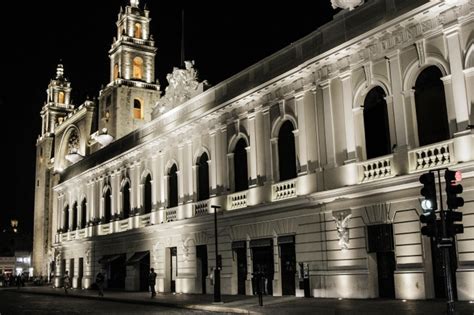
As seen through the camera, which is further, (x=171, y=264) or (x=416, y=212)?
(x=171, y=264)

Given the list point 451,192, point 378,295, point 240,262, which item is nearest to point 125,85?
point 240,262

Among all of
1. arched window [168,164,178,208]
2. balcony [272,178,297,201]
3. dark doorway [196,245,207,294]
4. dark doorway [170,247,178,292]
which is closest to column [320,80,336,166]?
balcony [272,178,297,201]

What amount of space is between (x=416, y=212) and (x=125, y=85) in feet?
141

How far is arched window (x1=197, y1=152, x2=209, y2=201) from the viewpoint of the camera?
34688 mm

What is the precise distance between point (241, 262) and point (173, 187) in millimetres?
9488

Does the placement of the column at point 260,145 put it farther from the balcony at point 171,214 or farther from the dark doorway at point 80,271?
the dark doorway at point 80,271

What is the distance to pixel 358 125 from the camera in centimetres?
2420

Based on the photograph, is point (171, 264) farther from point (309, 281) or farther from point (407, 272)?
point (407, 272)

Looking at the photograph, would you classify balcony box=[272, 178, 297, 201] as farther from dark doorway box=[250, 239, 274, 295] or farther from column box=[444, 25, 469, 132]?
column box=[444, 25, 469, 132]

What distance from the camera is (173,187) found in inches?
1500

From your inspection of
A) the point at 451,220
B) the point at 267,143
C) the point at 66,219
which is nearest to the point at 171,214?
the point at 267,143

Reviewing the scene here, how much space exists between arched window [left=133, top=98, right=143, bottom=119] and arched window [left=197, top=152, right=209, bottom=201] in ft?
86.4

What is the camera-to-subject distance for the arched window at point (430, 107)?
2114 centimetres

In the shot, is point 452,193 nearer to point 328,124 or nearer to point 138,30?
point 328,124
